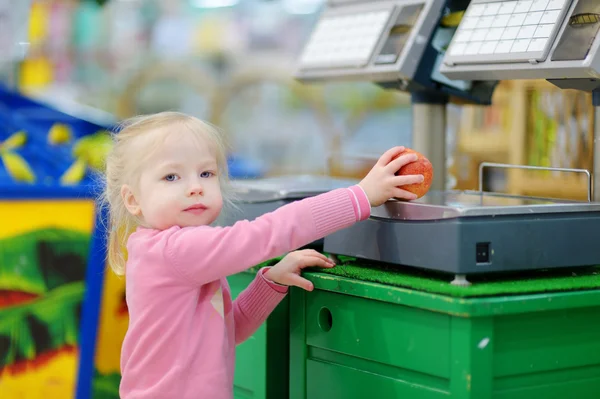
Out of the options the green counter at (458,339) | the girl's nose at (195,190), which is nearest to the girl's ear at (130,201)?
the girl's nose at (195,190)

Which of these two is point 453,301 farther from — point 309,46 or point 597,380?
point 309,46

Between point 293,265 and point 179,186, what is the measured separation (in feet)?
0.90

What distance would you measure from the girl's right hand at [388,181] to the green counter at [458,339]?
14cm

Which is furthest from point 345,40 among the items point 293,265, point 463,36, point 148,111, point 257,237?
point 148,111

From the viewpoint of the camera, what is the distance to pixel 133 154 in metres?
1.46

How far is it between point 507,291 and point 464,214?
0.13 meters

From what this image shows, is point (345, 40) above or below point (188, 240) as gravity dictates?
above

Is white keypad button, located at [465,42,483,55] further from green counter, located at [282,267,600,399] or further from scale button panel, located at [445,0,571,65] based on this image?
green counter, located at [282,267,600,399]

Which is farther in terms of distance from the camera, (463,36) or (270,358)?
(270,358)

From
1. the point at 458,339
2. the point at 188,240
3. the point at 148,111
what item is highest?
the point at 148,111

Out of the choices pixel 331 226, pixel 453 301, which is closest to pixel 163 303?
pixel 331 226

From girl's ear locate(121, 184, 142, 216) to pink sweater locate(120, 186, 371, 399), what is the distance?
2.2 inches

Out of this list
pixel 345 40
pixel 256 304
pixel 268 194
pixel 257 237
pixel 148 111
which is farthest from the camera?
pixel 148 111

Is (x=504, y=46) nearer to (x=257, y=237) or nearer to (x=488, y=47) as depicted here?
(x=488, y=47)
